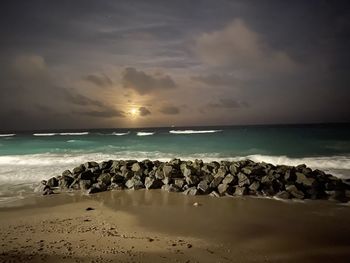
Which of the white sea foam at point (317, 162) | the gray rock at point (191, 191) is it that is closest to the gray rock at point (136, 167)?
the gray rock at point (191, 191)

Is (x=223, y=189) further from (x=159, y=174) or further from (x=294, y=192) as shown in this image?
(x=159, y=174)

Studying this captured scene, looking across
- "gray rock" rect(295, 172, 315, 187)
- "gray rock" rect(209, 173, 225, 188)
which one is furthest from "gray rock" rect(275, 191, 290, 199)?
"gray rock" rect(209, 173, 225, 188)

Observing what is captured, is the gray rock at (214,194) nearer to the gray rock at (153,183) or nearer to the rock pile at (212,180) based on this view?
the rock pile at (212,180)

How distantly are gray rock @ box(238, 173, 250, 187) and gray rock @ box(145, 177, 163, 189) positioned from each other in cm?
307

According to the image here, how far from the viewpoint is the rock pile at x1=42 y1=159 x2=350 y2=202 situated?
10906mm

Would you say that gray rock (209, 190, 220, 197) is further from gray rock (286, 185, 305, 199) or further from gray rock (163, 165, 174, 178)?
gray rock (286, 185, 305, 199)

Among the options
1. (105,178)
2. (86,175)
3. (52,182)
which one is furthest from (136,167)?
(52,182)

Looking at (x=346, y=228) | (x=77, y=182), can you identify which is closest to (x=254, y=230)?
(x=346, y=228)

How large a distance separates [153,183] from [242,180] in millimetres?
3427

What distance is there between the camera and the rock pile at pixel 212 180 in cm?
1091

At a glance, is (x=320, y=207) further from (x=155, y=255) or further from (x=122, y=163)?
(x=122, y=163)

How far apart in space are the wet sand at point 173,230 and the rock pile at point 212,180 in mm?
725

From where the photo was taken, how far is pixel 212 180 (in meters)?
11.6

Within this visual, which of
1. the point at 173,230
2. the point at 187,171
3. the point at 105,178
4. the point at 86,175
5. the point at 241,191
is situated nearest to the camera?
the point at 173,230
